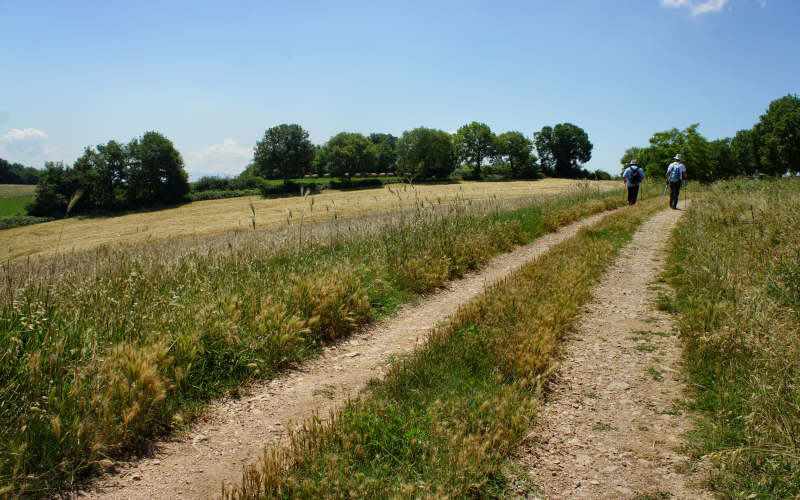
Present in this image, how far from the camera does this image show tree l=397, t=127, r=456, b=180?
74.6 m

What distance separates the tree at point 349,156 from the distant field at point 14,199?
44.8m

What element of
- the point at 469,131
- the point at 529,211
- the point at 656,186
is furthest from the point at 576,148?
the point at 529,211

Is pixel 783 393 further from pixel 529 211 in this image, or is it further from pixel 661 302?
pixel 529 211

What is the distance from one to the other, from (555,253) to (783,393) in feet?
19.9

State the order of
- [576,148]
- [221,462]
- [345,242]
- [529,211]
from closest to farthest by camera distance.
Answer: [221,462] < [345,242] < [529,211] < [576,148]

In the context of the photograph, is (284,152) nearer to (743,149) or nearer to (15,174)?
(15,174)

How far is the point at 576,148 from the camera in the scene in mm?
91812

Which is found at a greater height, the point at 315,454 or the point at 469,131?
the point at 469,131

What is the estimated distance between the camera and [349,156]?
236 feet

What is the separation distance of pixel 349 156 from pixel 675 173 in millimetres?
60641

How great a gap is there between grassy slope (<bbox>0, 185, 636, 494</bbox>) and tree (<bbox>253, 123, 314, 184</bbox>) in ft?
217

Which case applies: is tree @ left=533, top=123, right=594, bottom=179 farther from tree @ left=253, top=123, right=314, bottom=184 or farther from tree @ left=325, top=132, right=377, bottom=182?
tree @ left=253, top=123, right=314, bottom=184

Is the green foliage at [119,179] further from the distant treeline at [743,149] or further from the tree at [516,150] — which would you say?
the distant treeline at [743,149]

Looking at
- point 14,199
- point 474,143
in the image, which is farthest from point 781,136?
point 14,199
